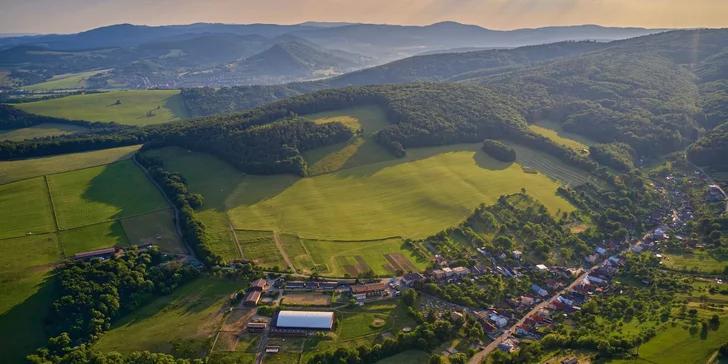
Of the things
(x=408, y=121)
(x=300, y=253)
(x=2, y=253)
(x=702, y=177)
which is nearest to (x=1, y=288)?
(x=2, y=253)

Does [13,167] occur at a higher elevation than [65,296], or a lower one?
higher

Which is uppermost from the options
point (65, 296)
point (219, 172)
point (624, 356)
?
point (219, 172)

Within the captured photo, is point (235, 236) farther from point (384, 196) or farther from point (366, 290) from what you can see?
point (384, 196)

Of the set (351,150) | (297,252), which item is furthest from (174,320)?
(351,150)

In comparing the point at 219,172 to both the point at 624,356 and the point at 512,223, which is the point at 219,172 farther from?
the point at 624,356

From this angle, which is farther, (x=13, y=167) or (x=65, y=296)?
(x=13, y=167)

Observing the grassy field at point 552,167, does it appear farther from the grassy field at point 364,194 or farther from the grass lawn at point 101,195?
the grass lawn at point 101,195

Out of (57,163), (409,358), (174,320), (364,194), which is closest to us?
(409,358)

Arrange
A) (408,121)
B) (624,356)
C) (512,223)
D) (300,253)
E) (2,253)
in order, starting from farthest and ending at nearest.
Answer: (408,121), (512,223), (300,253), (2,253), (624,356)
